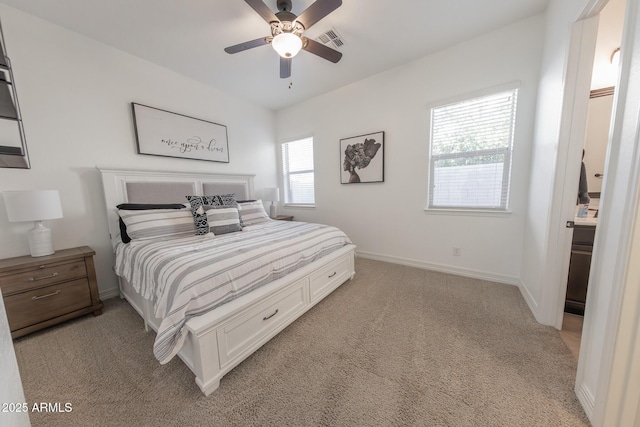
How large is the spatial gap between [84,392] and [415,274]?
304cm

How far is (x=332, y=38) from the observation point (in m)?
2.27

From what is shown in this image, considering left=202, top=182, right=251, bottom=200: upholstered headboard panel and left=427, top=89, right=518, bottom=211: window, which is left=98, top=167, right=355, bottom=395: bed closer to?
left=202, top=182, right=251, bottom=200: upholstered headboard panel

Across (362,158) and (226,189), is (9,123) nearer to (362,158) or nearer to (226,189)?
(226,189)

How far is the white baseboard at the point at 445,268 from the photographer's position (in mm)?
2475

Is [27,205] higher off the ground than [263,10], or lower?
lower

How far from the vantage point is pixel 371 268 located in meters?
3.04

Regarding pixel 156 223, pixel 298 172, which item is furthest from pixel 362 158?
pixel 156 223

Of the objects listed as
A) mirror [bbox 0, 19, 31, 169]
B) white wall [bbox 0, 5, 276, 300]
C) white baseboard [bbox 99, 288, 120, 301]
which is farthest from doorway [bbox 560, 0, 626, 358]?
mirror [bbox 0, 19, 31, 169]

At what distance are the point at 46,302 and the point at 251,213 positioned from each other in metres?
1.88

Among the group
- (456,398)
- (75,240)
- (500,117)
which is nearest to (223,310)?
(456,398)

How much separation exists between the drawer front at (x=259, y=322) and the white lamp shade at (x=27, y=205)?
1.86 metres

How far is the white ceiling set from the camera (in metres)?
1.88

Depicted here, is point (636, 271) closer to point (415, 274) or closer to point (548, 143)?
point (548, 143)

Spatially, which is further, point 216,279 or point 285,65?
point 285,65
